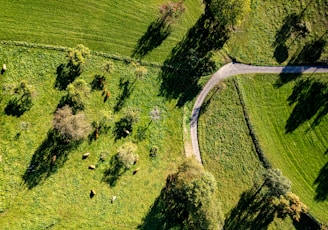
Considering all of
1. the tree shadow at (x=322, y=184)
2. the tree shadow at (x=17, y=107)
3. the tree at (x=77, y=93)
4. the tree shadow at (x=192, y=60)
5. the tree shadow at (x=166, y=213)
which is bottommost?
the tree shadow at (x=166, y=213)

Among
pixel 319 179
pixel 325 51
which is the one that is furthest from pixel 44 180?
pixel 325 51

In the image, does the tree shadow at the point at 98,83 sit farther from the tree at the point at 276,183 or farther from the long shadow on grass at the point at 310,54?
the long shadow on grass at the point at 310,54

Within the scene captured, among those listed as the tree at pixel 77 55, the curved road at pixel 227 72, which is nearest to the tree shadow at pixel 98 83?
the tree at pixel 77 55

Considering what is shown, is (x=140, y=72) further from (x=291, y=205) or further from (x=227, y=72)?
(x=291, y=205)

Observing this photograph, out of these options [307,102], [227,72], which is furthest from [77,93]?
[307,102]

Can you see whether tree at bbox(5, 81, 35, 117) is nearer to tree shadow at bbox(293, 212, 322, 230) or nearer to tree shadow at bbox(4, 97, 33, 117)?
tree shadow at bbox(4, 97, 33, 117)

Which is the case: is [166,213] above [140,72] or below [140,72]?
below
